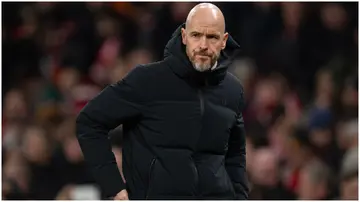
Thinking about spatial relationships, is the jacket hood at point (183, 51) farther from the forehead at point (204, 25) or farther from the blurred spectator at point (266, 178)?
the blurred spectator at point (266, 178)

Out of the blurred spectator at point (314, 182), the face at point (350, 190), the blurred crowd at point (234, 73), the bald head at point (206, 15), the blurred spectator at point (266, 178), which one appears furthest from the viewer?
the blurred crowd at point (234, 73)

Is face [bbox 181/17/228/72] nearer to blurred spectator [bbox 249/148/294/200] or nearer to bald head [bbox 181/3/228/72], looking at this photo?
bald head [bbox 181/3/228/72]

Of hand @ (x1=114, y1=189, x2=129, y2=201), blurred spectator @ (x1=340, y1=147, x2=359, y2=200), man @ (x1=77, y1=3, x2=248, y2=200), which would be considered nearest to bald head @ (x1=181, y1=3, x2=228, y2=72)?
man @ (x1=77, y1=3, x2=248, y2=200)

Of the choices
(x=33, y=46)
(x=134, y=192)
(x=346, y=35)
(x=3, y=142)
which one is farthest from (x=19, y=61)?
(x=134, y=192)

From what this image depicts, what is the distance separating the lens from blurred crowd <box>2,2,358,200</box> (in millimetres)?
7844

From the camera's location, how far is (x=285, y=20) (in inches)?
389

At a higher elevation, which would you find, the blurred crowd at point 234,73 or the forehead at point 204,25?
Answer: the forehead at point 204,25

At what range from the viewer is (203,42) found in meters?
4.30

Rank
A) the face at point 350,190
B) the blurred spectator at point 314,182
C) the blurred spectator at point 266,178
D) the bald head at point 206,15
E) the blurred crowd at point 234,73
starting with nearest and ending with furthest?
1. the bald head at point 206,15
2. the face at point 350,190
3. the blurred spectator at point 266,178
4. the blurred spectator at point 314,182
5. the blurred crowd at point 234,73

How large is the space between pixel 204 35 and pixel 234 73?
5.30 m

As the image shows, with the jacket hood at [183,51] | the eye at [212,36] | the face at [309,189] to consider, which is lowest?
the face at [309,189]

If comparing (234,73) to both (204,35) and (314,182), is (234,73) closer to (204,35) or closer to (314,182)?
(314,182)

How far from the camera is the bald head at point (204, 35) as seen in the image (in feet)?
14.1

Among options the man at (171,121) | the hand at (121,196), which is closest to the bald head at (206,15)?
the man at (171,121)
